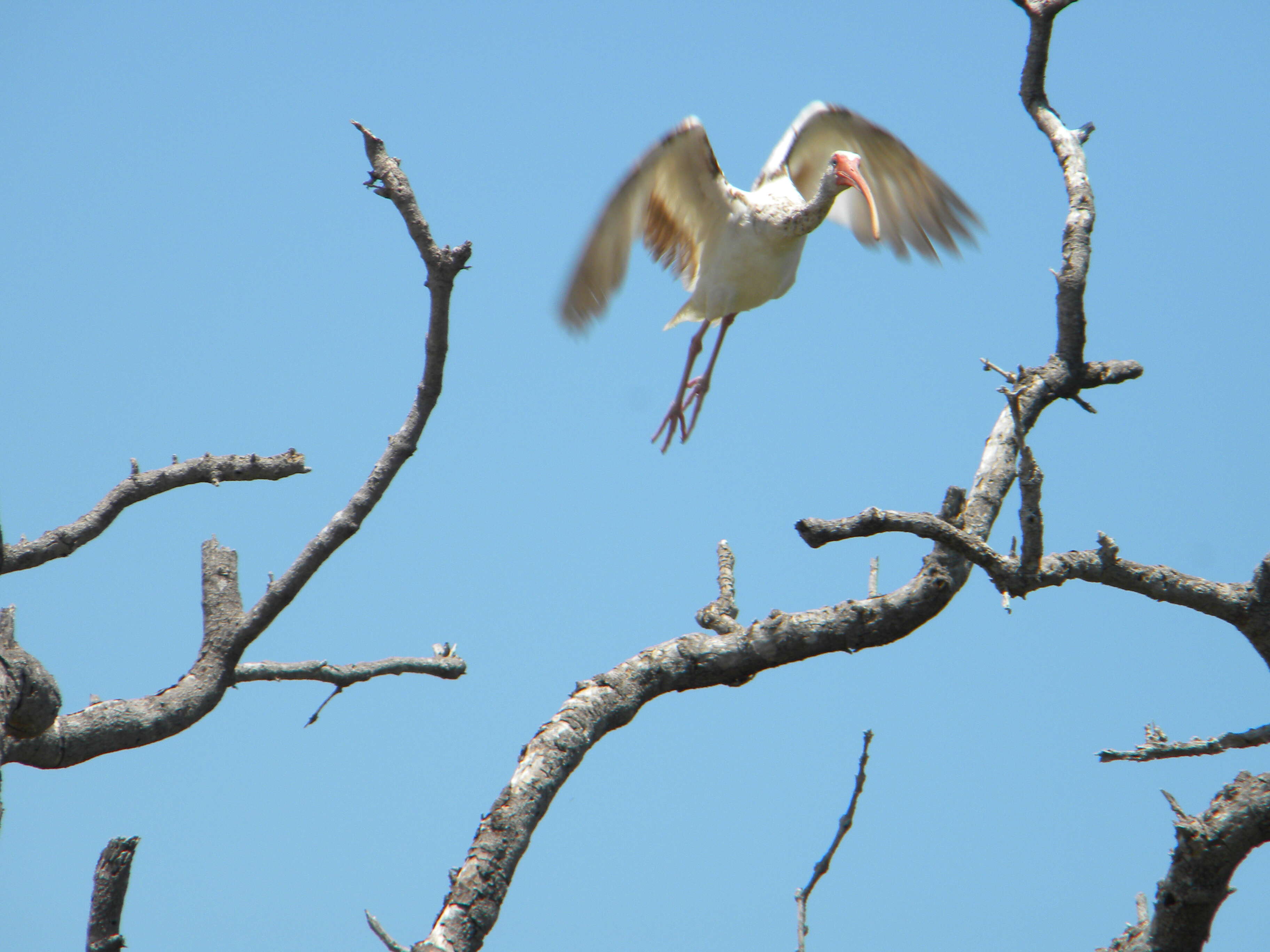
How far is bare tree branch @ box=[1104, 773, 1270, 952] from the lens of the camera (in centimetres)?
284

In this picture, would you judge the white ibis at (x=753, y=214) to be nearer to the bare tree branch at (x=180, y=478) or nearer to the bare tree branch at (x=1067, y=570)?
the bare tree branch at (x=180, y=478)

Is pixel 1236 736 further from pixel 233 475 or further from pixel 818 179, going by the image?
pixel 818 179

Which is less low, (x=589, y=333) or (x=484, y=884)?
(x=589, y=333)

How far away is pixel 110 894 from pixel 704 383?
15.7 ft

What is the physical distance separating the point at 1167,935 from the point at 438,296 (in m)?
2.52

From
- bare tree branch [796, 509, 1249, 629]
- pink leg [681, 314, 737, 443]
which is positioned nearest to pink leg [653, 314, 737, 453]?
pink leg [681, 314, 737, 443]

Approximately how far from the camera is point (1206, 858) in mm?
2852

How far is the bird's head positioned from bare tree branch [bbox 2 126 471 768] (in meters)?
3.39

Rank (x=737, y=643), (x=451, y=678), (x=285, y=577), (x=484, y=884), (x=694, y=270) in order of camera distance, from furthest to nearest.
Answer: (x=694, y=270) < (x=451, y=678) < (x=285, y=577) < (x=737, y=643) < (x=484, y=884)

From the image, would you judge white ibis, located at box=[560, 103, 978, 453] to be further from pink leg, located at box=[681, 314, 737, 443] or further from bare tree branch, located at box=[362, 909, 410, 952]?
bare tree branch, located at box=[362, 909, 410, 952]

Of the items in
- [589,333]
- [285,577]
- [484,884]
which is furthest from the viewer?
[589,333]

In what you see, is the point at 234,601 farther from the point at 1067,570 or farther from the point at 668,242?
the point at 668,242

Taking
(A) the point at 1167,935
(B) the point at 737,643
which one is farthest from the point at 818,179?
(A) the point at 1167,935

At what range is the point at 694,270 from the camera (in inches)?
268
